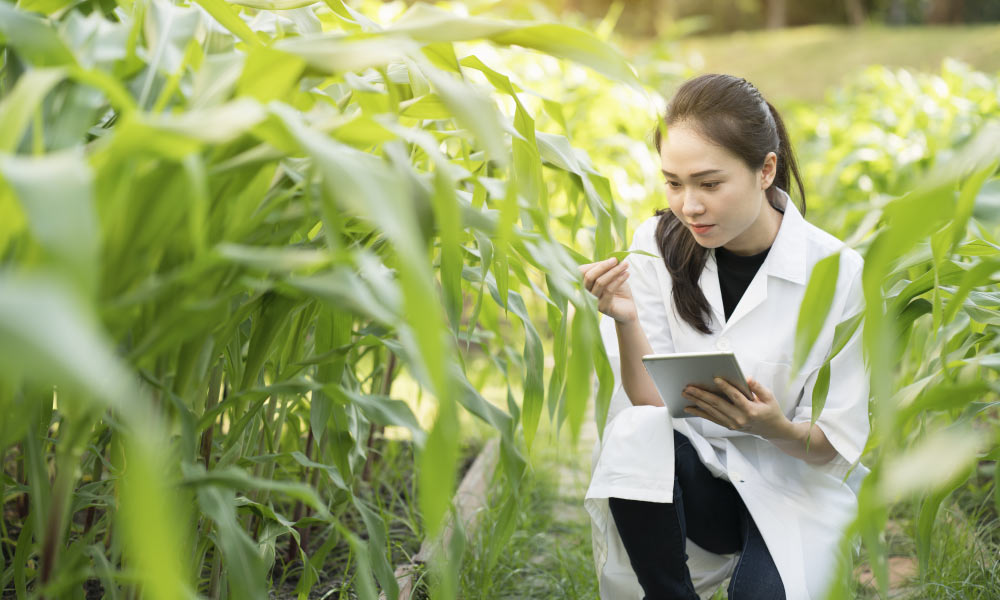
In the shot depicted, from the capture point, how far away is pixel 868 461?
173 cm

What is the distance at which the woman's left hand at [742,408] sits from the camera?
1319mm

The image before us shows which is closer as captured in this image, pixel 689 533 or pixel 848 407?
pixel 848 407

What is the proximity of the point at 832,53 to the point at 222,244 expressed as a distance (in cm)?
1249

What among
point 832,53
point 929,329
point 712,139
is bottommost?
point 832,53

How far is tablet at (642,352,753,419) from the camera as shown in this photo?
1270mm

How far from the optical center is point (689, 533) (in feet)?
4.98

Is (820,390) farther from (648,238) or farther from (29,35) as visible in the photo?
(29,35)

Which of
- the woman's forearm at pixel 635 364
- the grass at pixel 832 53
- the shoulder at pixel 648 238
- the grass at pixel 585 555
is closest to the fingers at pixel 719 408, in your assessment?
the woman's forearm at pixel 635 364

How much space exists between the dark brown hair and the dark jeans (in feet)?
0.82

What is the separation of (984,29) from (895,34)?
1059 millimetres

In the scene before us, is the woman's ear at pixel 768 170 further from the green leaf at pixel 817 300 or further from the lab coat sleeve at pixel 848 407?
the green leaf at pixel 817 300

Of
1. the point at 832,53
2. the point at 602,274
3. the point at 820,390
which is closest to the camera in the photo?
the point at 820,390

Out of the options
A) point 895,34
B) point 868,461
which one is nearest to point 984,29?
point 895,34

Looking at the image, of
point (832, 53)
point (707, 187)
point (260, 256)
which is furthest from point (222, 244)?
point (832, 53)
